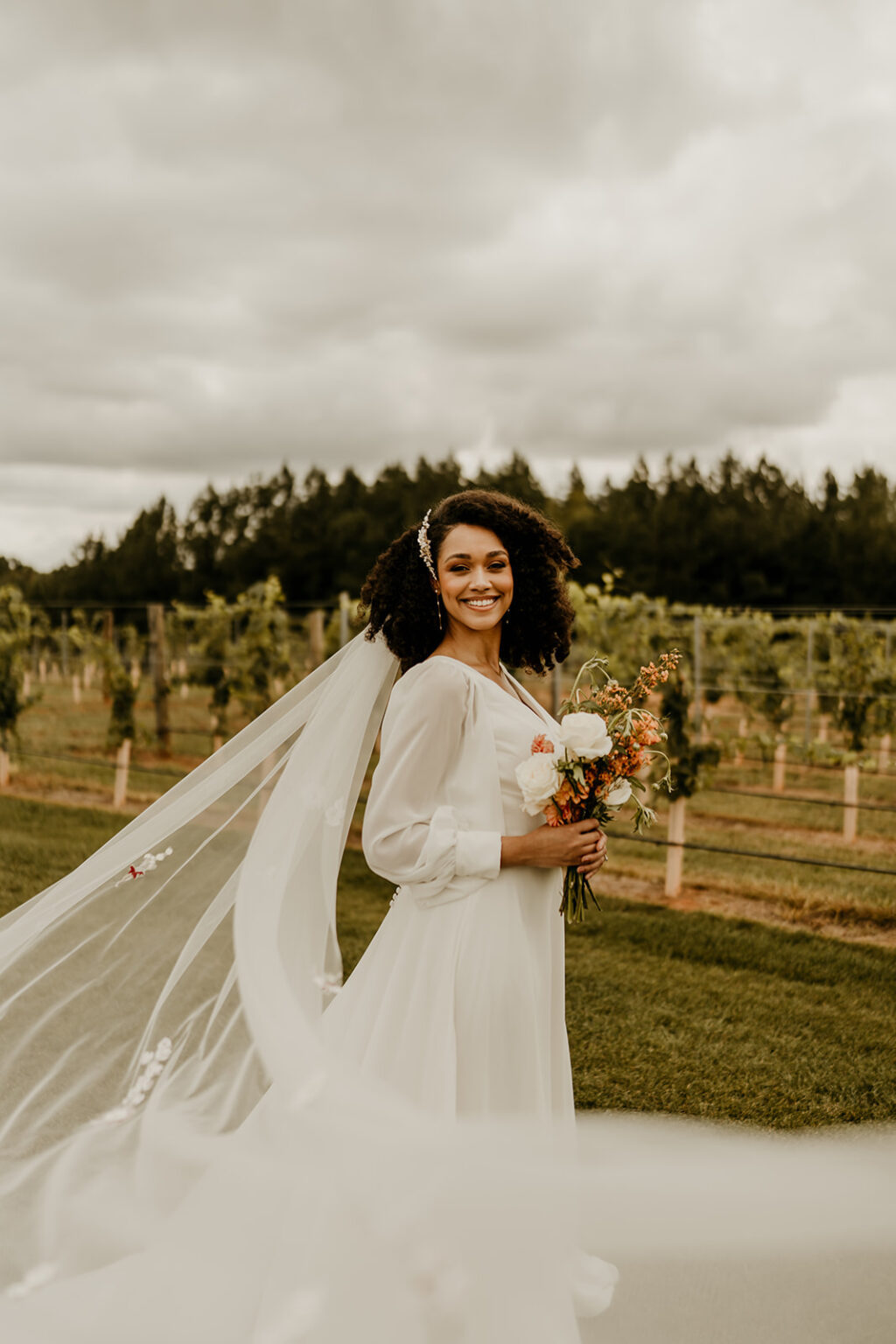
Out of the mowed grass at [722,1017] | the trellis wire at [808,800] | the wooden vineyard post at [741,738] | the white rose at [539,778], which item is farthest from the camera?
the wooden vineyard post at [741,738]

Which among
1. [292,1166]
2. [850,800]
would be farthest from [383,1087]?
[850,800]

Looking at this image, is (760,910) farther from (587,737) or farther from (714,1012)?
(587,737)

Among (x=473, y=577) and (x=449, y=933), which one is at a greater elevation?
(x=473, y=577)

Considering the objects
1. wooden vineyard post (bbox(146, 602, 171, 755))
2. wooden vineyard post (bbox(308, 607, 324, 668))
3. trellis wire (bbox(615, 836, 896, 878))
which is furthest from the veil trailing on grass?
wooden vineyard post (bbox(146, 602, 171, 755))

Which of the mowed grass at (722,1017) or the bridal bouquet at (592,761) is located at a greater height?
the bridal bouquet at (592,761)

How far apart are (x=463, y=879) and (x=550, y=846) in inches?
8.0

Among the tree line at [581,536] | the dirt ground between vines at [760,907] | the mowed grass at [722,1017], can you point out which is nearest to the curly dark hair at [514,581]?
the mowed grass at [722,1017]

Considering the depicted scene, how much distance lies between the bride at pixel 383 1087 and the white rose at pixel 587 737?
16 cm

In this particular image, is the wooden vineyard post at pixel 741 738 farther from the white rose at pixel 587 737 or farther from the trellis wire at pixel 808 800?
the white rose at pixel 587 737

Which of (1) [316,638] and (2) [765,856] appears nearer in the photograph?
(2) [765,856]

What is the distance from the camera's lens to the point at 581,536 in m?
46.7

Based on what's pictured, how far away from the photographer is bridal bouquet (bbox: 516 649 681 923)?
6.97 feet

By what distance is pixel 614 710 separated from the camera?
7.53 ft

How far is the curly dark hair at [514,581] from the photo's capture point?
7.85 feet
